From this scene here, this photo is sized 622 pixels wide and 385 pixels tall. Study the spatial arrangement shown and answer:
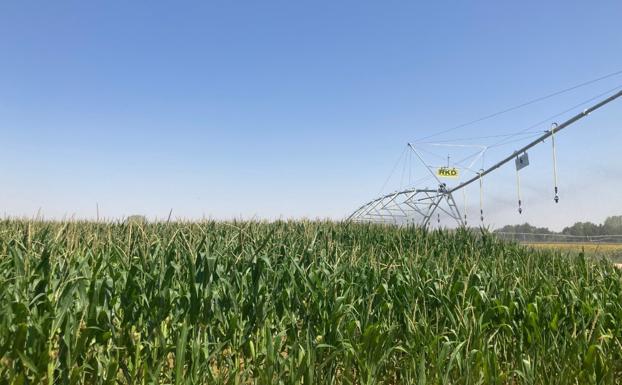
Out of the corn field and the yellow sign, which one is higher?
the yellow sign

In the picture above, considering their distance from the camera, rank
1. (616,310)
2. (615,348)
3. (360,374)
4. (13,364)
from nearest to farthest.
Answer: (13,364), (360,374), (615,348), (616,310)

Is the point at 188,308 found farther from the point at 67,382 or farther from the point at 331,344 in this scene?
the point at 331,344

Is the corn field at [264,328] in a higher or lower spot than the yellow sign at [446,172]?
lower

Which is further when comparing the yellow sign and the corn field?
the yellow sign

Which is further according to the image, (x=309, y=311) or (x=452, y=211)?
(x=452, y=211)

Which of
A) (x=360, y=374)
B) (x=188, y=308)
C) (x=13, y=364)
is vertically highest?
(x=188, y=308)

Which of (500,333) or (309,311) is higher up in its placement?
(309,311)

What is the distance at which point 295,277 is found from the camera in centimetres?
490

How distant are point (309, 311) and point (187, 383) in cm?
152

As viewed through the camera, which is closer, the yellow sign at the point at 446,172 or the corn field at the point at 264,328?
the corn field at the point at 264,328

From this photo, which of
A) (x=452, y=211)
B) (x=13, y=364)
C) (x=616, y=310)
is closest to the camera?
(x=13, y=364)

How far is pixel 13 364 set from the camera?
3195 millimetres

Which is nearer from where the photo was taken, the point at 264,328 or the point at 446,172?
the point at 264,328

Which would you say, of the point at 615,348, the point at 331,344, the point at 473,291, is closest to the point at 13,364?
the point at 331,344
